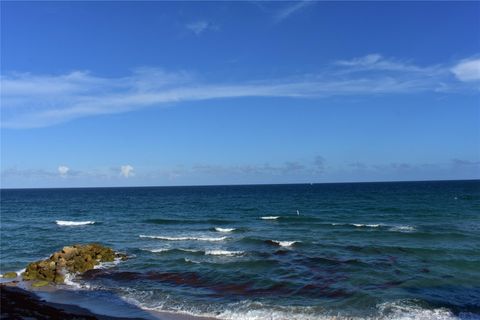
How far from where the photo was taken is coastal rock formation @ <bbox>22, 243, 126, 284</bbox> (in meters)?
23.9

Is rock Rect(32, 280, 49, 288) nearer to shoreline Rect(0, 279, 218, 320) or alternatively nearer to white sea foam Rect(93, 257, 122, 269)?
shoreline Rect(0, 279, 218, 320)

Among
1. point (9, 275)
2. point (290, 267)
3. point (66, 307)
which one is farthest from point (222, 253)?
point (9, 275)

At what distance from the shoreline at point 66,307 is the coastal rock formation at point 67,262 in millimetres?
2460

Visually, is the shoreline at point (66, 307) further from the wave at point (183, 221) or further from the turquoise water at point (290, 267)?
the wave at point (183, 221)

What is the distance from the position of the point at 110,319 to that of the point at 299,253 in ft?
48.3

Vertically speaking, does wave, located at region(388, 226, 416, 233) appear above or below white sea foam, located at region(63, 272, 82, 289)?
above

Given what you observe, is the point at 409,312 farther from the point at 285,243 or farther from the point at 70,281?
the point at 70,281

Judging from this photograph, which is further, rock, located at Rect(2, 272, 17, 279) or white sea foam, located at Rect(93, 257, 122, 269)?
white sea foam, located at Rect(93, 257, 122, 269)

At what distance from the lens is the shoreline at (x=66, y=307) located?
1595 centimetres

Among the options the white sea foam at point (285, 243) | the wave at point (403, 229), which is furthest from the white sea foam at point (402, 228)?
the white sea foam at point (285, 243)

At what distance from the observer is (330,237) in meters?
34.8

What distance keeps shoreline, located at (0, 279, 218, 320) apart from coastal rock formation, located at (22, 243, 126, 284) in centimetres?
246

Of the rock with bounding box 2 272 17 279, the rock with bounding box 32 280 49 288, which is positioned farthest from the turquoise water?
the rock with bounding box 2 272 17 279

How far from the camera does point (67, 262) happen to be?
2619 centimetres
